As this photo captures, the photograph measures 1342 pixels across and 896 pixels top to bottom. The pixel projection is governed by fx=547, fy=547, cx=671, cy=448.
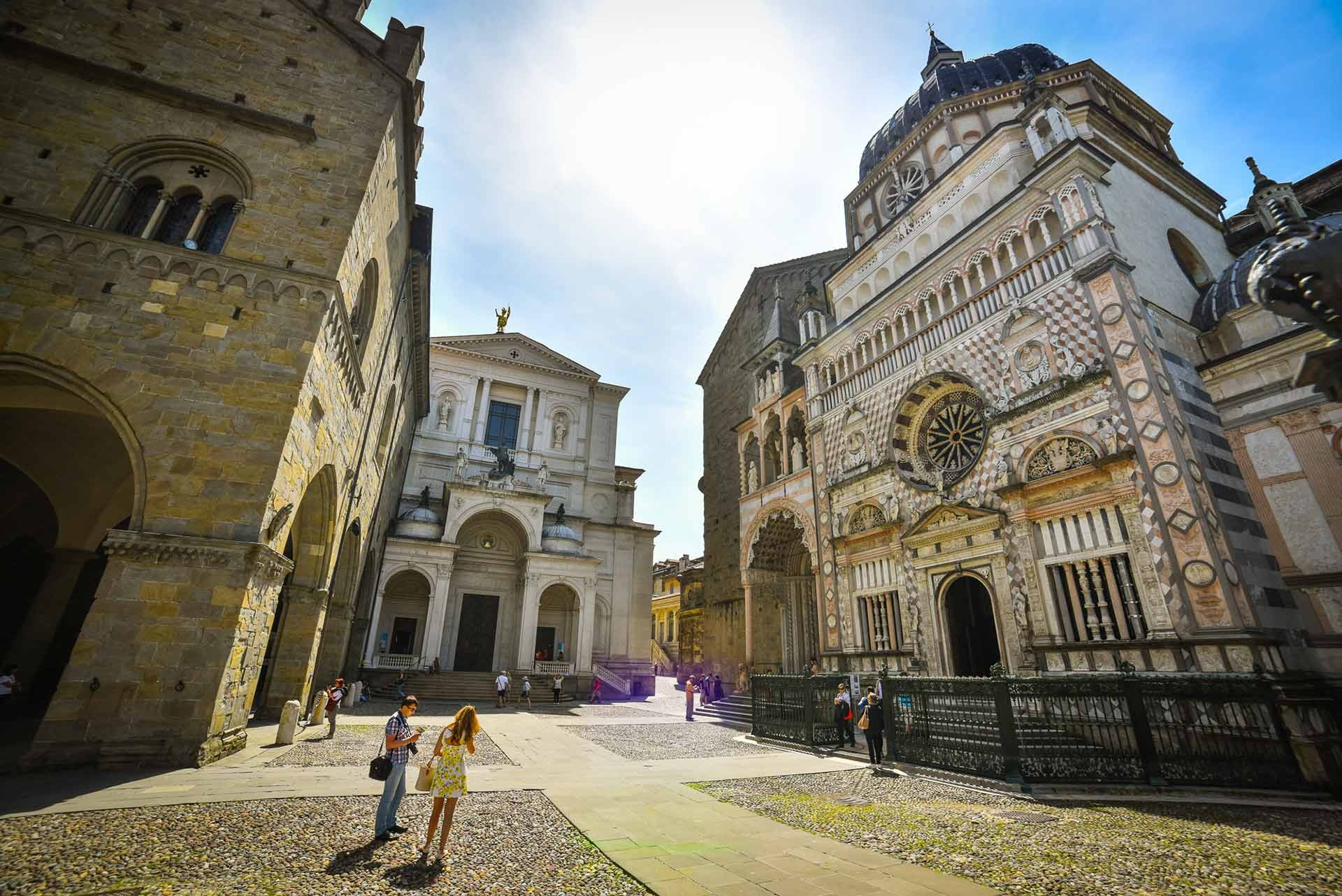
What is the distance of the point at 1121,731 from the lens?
307 inches

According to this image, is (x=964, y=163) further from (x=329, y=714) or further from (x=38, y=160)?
(x=329, y=714)

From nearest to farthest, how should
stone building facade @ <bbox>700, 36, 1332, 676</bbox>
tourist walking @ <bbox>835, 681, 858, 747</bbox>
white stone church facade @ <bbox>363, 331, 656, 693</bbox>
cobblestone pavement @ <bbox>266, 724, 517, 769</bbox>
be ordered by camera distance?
cobblestone pavement @ <bbox>266, 724, 517, 769</bbox> → stone building facade @ <bbox>700, 36, 1332, 676</bbox> → tourist walking @ <bbox>835, 681, 858, 747</bbox> → white stone church facade @ <bbox>363, 331, 656, 693</bbox>

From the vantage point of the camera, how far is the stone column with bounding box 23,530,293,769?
276 inches

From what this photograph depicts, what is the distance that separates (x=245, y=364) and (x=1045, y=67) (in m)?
27.1

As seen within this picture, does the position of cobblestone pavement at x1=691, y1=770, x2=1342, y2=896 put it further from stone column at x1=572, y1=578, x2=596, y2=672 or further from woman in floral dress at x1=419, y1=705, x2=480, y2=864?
stone column at x1=572, y1=578, x2=596, y2=672

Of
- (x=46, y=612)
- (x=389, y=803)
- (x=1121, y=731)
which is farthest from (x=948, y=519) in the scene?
(x=46, y=612)

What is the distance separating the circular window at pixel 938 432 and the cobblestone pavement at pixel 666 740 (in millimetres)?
8039

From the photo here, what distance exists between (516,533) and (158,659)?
19813mm

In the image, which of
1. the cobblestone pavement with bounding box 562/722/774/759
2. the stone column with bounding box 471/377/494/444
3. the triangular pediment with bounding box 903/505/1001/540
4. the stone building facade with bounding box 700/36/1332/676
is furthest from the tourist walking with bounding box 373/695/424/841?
the stone column with bounding box 471/377/494/444

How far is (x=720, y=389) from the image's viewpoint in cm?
3022

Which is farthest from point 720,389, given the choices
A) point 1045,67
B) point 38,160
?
point 38,160

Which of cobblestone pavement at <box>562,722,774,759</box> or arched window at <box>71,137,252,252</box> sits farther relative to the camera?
cobblestone pavement at <box>562,722,774,759</box>

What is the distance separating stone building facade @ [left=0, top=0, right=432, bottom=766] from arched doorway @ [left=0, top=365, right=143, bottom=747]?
0.17ft

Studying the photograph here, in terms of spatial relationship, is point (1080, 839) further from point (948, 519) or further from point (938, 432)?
point (938, 432)
